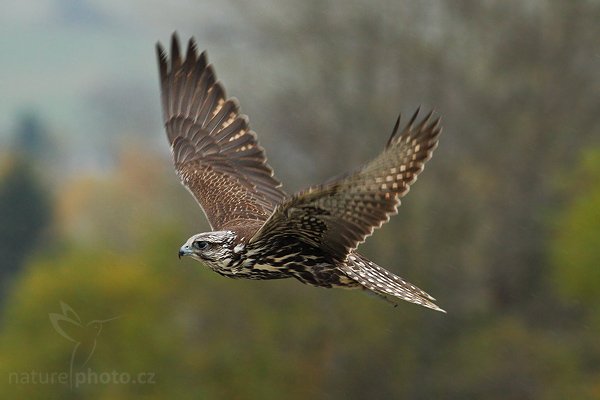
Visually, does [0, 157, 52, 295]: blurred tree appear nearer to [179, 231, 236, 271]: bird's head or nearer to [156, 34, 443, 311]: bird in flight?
[156, 34, 443, 311]: bird in flight

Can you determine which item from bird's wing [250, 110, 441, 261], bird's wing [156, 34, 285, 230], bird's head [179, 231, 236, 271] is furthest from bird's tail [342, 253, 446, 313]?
bird's wing [156, 34, 285, 230]

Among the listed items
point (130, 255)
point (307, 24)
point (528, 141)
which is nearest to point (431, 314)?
point (528, 141)

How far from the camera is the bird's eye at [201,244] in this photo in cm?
1016

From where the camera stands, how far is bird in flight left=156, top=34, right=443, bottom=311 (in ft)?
30.3

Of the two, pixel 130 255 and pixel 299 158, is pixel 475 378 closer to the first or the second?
pixel 299 158

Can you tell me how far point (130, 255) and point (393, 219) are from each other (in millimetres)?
15029

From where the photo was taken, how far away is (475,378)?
3066 centimetres

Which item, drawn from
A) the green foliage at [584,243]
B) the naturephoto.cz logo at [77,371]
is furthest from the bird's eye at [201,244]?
the naturephoto.cz logo at [77,371]

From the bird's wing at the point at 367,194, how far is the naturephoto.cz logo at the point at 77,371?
835 inches

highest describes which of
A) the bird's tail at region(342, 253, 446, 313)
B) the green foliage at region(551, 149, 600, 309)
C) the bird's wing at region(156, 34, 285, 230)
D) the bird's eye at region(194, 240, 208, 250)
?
the green foliage at region(551, 149, 600, 309)

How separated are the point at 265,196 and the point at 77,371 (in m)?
22.9

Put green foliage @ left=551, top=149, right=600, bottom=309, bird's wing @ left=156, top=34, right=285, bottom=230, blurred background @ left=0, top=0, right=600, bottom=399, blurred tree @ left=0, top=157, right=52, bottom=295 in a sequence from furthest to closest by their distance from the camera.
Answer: blurred tree @ left=0, top=157, right=52, bottom=295, blurred background @ left=0, top=0, right=600, bottom=399, green foliage @ left=551, top=149, right=600, bottom=309, bird's wing @ left=156, top=34, right=285, bottom=230

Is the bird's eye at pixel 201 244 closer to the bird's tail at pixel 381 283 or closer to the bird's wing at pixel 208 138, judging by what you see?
the bird's tail at pixel 381 283

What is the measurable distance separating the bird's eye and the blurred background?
58.5 feet
